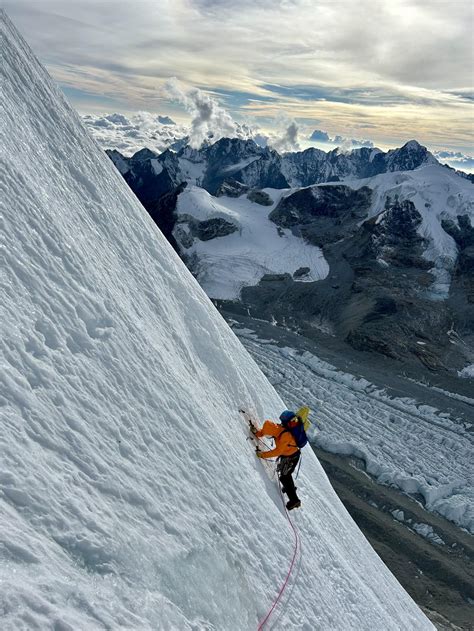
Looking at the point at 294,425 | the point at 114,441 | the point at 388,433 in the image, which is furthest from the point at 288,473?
the point at 388,433

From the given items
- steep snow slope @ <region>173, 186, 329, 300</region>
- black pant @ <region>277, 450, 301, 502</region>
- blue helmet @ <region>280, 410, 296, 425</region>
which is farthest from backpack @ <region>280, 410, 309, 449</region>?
steep snow slope @ <region>173, 186, 329, 300</region>

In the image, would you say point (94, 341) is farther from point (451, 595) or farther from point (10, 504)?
point (451, 595)

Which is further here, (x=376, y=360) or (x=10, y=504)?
(x=376, y=360)

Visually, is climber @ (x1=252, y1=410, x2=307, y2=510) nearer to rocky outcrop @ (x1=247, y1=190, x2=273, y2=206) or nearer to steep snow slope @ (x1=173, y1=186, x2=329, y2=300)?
steep snow slope @ (x1=173, y1=186, x2=329, y2=300)

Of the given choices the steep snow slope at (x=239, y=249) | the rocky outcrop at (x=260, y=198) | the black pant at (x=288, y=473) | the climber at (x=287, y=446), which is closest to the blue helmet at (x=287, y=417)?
the climber at (x=287, y=446)

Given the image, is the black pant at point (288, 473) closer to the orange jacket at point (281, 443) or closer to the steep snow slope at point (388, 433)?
the orange jacket at point (281, 443)

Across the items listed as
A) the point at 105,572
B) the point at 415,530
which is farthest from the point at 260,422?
the point at 415,530

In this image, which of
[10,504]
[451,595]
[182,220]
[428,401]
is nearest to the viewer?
[10,504]
